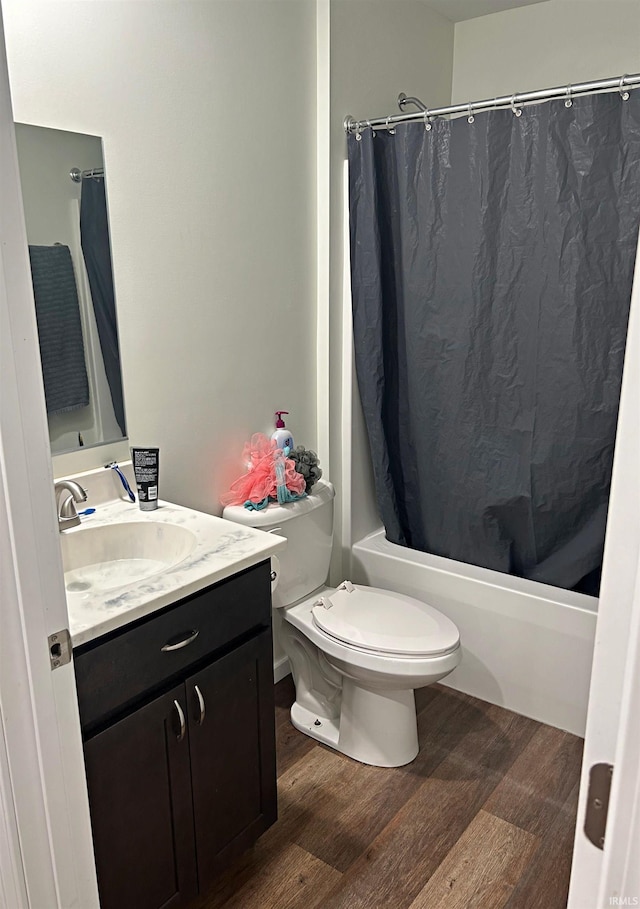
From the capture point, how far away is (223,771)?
1.60m

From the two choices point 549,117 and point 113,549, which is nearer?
point 113,549

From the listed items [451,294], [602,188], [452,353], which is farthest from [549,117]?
[452,353]

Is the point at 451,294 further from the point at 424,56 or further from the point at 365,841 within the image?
the point at 365,841

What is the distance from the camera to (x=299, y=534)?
7.22ft

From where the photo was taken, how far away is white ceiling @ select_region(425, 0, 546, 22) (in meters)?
2.52

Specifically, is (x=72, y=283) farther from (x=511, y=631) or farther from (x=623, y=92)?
(x=511, y=631)

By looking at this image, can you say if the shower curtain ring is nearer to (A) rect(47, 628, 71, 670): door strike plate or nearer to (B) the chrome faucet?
(B) the chrome faucet

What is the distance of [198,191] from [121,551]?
1.01 meters

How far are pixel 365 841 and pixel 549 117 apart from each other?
6.72 feet

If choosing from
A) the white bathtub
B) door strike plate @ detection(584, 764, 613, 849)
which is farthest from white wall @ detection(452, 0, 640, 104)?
door strike plate @ detection(584, 764, 613, 849)

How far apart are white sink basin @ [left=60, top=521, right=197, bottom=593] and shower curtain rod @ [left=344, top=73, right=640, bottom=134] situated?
147 centimetres

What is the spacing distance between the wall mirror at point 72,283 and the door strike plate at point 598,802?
1.45 m

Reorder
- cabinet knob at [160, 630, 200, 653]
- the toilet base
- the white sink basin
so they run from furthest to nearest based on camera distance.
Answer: the toilet base, the white sink basin, cabinet knob at [160, 630, 200, 653]

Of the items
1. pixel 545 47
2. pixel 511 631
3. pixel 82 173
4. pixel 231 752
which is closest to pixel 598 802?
pixel 231 752
